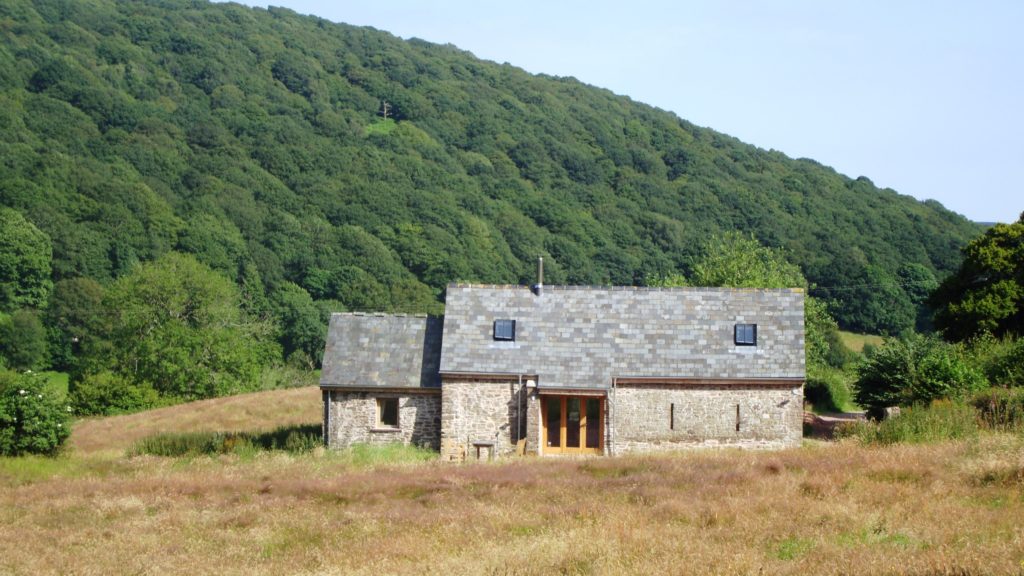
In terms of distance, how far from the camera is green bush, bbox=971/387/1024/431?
22.2 meters

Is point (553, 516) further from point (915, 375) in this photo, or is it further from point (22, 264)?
point (22, 264)

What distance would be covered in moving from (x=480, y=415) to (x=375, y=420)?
3109mm

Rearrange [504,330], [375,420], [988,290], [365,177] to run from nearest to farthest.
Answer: [375,420], [504,330], [988,290], [365,177]

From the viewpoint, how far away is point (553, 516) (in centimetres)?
1730

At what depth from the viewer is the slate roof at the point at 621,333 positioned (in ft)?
98.9

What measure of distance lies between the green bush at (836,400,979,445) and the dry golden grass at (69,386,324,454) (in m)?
22.6

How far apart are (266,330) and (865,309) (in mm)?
52447

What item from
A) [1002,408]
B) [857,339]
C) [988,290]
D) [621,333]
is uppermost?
[988,290]

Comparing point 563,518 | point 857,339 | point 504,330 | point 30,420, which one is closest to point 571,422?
point 504,330

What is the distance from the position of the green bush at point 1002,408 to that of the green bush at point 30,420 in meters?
23.4

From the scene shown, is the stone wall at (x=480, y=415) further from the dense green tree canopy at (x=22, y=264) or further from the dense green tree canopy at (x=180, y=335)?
the dense green tree canopy at (x=22, y=264)

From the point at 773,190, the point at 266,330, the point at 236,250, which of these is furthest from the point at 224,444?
the point at 773,190

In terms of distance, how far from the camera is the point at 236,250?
93.6 m

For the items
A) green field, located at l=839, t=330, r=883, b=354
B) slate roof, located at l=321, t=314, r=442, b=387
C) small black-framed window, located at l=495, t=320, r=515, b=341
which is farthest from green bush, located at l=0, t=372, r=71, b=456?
green field, located at l=839, t=330, r=883, b=354
